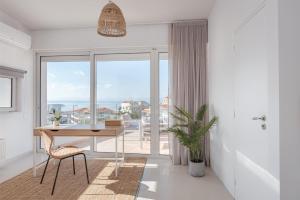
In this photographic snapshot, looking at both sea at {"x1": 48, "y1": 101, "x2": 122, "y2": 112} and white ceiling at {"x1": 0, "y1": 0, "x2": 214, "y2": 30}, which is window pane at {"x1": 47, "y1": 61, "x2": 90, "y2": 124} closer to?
sea at {"x1": 48, "y1": 101, "x2": 122, "y2": 112}

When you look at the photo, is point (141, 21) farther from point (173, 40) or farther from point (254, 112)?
point (254, 112)

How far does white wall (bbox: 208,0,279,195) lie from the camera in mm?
1602

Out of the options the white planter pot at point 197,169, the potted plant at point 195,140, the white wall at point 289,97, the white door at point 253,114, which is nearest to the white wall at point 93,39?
the potted plant at point 195,140

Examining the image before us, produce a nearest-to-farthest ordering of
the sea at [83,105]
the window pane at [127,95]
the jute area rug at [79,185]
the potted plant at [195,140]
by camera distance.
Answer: the jute area rug at [79,185] < the potted plant at [195,140] < the window pane at [127,95] < the sea at [83,105]

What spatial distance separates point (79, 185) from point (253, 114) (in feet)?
8.11

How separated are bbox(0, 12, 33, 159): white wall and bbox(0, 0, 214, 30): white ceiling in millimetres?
439

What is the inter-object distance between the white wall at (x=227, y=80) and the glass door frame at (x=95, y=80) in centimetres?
112

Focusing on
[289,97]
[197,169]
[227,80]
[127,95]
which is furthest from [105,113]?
[289,97]

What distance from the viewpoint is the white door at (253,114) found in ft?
5.70

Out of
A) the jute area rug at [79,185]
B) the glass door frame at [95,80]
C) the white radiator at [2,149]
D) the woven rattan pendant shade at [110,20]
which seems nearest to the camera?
the woven rattan pendant shade at [110,20]

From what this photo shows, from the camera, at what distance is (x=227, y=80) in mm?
2805

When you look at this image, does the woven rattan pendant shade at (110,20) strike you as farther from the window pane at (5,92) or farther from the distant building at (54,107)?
the distant building at (54,107)

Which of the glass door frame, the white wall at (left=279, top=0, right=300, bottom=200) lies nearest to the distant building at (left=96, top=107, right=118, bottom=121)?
the glass door frame

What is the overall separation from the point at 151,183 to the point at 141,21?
298 centimetres
